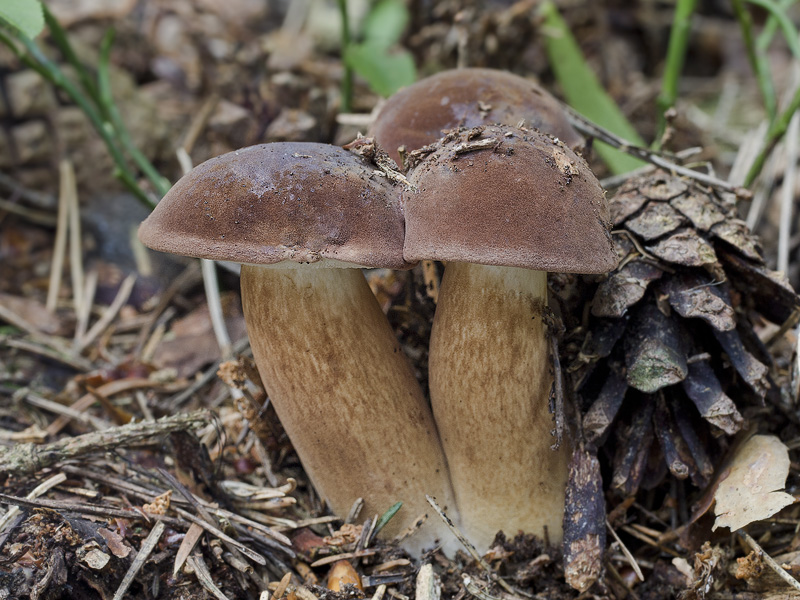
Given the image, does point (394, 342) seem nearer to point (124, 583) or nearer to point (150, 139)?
point (124, 583)

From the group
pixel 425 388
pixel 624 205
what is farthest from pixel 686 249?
pixel 425 388

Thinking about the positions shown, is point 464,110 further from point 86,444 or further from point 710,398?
point 86,444

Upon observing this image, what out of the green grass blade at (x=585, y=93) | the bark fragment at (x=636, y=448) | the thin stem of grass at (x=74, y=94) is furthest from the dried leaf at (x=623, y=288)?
the thin stem of grass at (x=74, y=94)

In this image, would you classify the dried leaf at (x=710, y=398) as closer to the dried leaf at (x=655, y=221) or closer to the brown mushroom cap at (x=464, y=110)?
the dried leaf at (x=655, y=221)

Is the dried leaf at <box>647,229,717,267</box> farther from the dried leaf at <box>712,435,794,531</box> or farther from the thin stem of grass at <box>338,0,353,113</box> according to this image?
the thin stem of grass at <box>338,0,353,113</box>

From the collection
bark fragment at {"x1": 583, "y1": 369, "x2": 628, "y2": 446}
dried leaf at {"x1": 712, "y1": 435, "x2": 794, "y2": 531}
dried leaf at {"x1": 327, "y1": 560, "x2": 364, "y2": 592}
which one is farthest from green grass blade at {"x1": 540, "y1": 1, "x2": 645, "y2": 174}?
dried leaf at {"x1": 327, "y1": 560, "x2": 364, "y2": 592}
